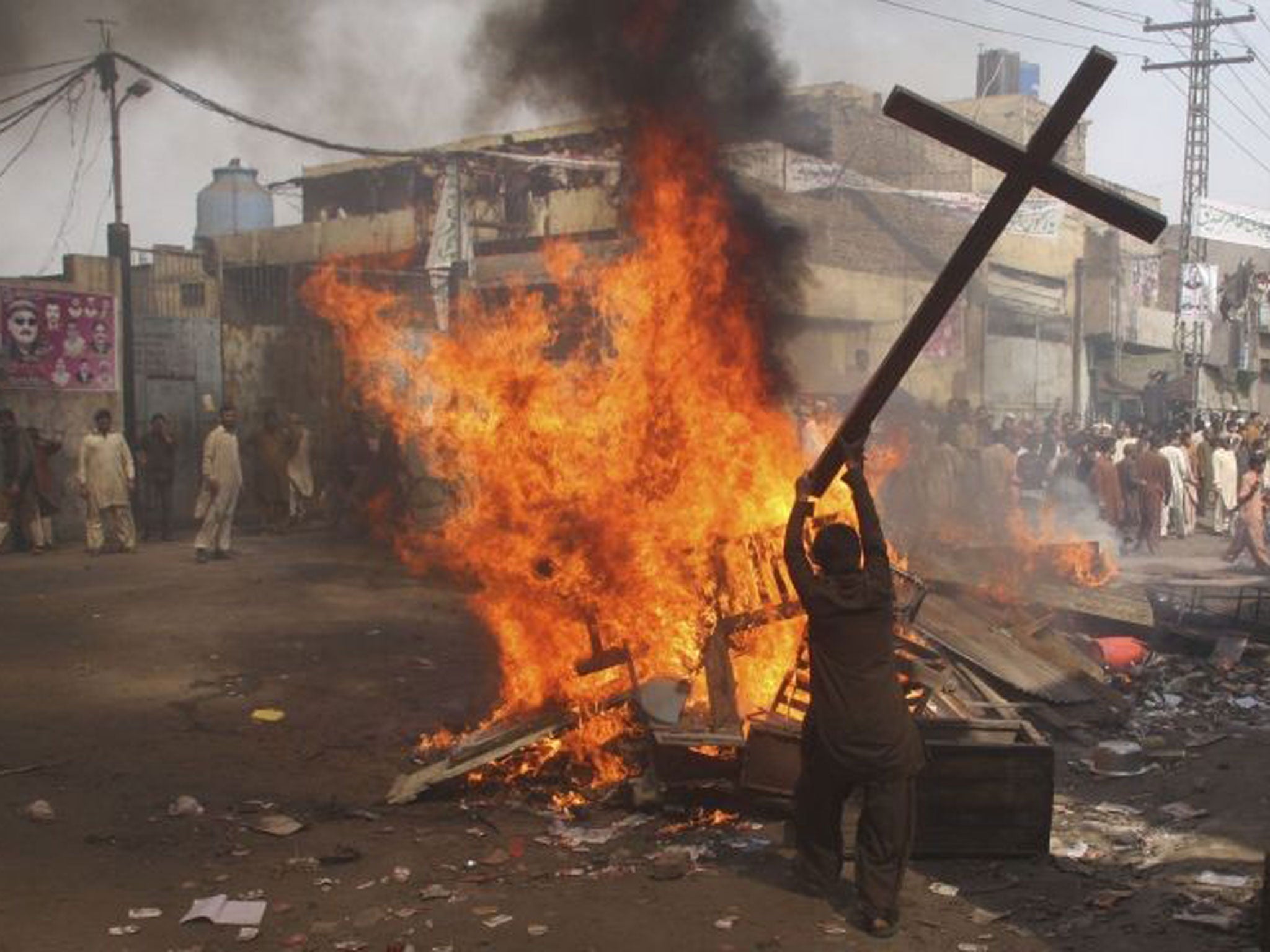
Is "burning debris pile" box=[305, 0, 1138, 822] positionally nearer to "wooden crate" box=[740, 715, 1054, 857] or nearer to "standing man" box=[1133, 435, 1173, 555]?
"wooden crate" box=[740, 715, 1054, 857]

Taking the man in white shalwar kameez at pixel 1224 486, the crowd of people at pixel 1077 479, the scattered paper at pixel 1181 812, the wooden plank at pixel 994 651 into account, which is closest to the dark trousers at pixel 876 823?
the scattered paper at pixel 1181 812

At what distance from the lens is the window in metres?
30.3

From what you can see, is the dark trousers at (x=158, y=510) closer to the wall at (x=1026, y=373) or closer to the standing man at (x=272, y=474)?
the standing man at (x=272, y=474)

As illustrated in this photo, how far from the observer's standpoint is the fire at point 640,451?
24.9 feet

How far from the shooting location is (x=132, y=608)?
40.8ft

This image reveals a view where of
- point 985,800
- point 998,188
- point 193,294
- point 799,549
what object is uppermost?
point 193,294

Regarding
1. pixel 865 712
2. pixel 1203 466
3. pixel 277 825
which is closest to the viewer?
pixel 865 712

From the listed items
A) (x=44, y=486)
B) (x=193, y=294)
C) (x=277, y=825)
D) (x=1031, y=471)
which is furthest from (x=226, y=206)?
(x=277, y=825)

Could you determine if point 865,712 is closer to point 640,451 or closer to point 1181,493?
point 640,451

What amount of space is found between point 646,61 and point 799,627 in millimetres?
4690

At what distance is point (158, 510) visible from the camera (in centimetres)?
1892

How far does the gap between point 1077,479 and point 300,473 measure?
1375 cm

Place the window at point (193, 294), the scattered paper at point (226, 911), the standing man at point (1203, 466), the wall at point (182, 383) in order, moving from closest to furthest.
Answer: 1. the scattered paper at point (226, 911)
2. the wall at point (182, 383)
3. the standing man at point (1203, 466)
4. the window at point (193, 294)

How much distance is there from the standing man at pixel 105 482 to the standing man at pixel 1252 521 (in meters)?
15.2
